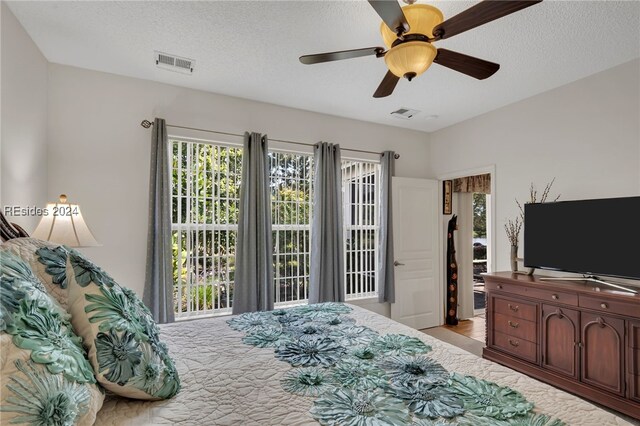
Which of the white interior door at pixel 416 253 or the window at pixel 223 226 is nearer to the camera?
the window at pixel 223 226

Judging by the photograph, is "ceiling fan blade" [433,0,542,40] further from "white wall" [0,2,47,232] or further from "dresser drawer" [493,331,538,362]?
"dresser drawer" [493,331,538,362]

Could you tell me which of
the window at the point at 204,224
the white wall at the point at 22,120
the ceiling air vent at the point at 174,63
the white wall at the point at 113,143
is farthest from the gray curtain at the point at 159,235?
the white wall at the point at 22,120

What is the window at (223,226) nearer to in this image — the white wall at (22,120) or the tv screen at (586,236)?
the white wall at (22,120)

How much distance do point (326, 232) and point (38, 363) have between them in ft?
10.3

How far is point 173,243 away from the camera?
335 cm

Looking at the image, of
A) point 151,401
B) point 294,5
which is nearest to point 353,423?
point 151,401

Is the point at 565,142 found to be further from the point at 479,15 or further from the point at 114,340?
the point at 114,340

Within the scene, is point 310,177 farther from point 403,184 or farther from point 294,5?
point 294,5

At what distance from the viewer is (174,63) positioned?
8.94ft

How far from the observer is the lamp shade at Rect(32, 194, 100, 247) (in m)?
2.05

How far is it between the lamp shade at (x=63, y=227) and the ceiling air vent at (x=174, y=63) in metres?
1.32

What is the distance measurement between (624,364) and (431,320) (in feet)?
7.97

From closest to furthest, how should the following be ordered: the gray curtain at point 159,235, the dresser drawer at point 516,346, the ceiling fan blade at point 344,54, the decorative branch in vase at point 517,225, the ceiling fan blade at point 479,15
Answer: the ceiling fan blade at point 479,15 < the ceiling fan blade at point 344,54 < the dresser drawer at point 516,346 < the gray curtain at point 159,235 < the decorative branch in vase at point 517,225

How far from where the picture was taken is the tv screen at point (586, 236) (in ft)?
8.07
